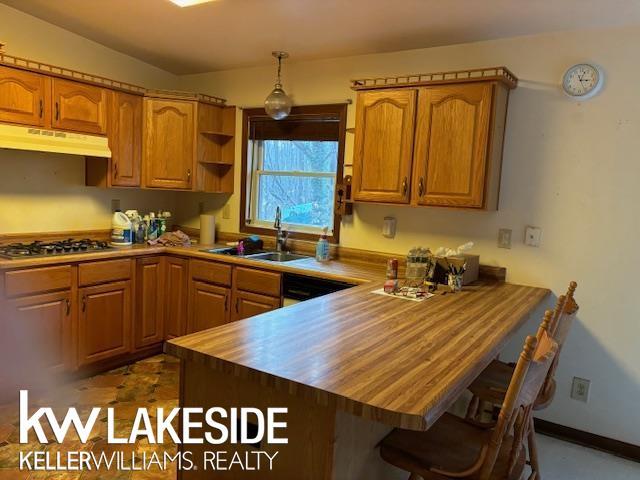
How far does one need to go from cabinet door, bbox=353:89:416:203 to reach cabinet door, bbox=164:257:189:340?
4.82 feet

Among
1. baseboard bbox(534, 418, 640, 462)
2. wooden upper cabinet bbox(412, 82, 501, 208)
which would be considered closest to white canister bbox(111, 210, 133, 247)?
wooden upper cabinet bbox(412, 82, 501, 208)

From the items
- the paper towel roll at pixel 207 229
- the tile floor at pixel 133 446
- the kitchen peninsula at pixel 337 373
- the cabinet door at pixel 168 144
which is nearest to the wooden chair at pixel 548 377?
the kitchen peninsula at pixel 337 373

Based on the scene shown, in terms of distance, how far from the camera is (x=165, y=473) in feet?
7.31

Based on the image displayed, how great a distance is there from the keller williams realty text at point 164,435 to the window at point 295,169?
68.8 inches

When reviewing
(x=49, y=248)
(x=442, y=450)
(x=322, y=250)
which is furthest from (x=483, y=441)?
(x=49, y=248)

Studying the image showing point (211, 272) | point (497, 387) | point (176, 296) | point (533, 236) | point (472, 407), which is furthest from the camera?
point (176, 296)

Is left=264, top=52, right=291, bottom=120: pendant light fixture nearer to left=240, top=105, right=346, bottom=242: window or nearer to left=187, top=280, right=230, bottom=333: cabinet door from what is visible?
left=240, top=105, right=346, bottom=242: window

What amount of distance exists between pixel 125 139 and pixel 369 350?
285 centimetres

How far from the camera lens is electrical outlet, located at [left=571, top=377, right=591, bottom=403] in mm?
2730

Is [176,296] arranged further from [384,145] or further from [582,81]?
[582,81]

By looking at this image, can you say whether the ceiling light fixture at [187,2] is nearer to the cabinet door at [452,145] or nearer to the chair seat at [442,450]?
the cabinet door at [452,145]

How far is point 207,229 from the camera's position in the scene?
4.05 metres

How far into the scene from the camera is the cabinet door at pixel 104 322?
10.4 feet

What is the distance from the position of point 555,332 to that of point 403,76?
2.02 meters
